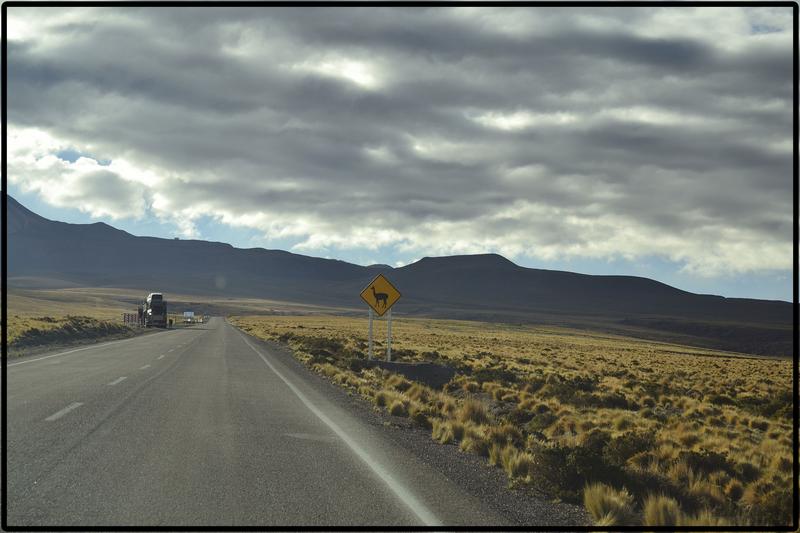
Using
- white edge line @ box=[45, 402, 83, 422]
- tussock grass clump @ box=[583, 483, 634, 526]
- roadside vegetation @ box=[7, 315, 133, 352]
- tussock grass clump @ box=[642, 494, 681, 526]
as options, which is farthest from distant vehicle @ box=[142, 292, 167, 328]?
tussock grass clump @ box=[642, 494, 681, 526]

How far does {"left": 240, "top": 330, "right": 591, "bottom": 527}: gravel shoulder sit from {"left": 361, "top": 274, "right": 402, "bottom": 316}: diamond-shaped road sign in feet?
38.5

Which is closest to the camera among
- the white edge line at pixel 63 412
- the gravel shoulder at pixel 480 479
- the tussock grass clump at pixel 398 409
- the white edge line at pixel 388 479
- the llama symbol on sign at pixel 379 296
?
the white edge line at pixel 388 479

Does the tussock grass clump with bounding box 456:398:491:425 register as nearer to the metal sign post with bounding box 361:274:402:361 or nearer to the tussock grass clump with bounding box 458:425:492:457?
the tussock grass clump with bounding box 458:425:492:457

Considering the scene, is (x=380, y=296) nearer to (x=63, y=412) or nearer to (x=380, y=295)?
(x=380, y=295)

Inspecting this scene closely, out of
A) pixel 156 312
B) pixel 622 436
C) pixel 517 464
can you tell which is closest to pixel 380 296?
pixel 622 436

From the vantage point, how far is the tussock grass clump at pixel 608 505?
6358mm

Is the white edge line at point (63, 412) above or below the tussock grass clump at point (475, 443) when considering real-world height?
above

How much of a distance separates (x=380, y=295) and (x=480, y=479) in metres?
17.8

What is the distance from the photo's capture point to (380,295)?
25.8 metres

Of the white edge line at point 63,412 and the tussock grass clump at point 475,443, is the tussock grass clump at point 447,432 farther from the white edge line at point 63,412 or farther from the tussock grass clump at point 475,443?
the white edge line at point 63,412

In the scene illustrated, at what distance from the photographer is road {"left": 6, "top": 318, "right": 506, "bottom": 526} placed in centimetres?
612

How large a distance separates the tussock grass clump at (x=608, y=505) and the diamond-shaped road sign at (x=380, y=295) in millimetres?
18386

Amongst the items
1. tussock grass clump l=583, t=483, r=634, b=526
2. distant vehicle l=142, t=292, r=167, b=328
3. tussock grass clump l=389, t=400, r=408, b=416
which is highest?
tussock grass clump l=583, t=483, r=634, b=526

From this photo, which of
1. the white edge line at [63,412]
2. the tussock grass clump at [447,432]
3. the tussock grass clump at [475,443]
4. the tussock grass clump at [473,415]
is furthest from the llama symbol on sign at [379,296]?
the tussock grass clump at [475,443]
